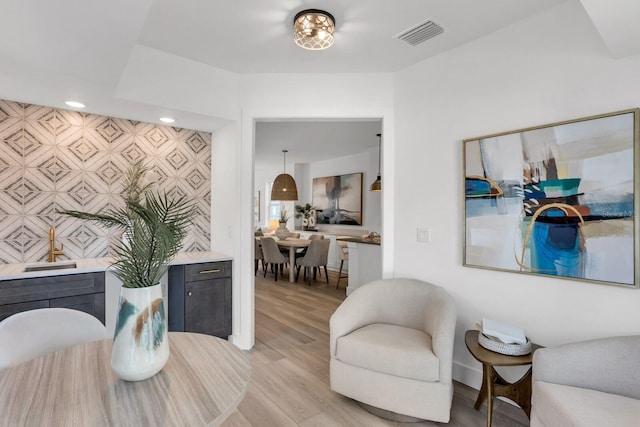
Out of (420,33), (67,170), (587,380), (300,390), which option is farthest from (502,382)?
(67,170)

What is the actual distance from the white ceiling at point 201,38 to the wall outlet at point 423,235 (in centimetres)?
144

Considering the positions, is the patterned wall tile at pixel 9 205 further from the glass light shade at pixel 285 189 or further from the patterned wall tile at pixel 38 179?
the glass light shade at pixel 285 189

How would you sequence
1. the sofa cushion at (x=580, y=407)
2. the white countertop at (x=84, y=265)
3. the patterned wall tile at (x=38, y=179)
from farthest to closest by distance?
the patterned wall tile at (x=38, y=179) → the white countertop at (x=84, y=265) → the sofa cushion at (x=580, y=407)

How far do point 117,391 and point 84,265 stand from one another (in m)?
1.98

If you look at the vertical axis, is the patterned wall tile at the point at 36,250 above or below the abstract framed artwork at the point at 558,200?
below

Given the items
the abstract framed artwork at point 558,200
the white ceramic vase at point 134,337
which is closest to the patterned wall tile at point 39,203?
the white ceramic vase at point 134,337

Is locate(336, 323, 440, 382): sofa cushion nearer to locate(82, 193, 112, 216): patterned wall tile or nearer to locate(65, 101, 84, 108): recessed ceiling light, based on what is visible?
locate(82, 193, 112, 216): patterned wall tile

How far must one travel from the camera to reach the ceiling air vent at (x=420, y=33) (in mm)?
2262

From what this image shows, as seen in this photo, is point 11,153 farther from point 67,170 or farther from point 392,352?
point 392,352

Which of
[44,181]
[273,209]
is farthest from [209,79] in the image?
[273,209]

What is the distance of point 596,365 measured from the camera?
1602 millimetres

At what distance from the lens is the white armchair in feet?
6.33

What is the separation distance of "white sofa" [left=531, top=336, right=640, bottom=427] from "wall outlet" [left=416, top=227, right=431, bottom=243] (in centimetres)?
119

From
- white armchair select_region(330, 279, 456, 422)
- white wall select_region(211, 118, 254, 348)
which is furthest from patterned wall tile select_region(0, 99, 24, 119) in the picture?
white armchair select_region(330, 279, 456, 422)
